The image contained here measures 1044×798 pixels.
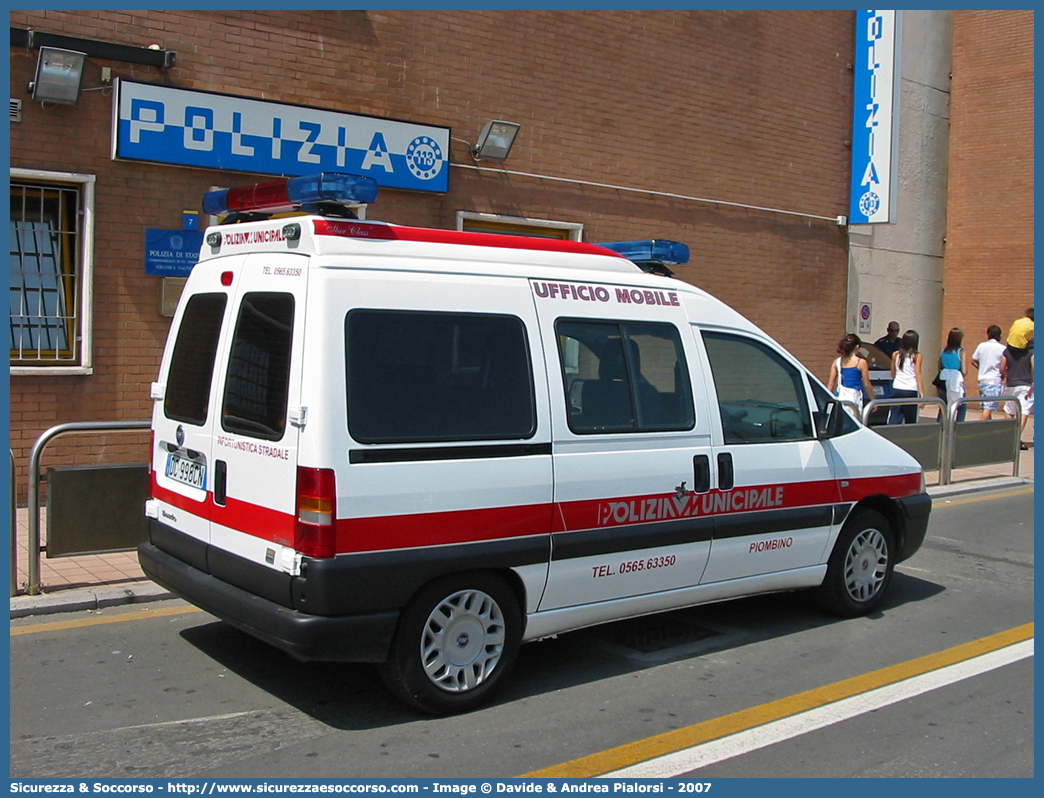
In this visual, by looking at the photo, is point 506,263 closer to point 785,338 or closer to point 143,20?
point 143,20

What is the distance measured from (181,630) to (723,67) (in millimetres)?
10935

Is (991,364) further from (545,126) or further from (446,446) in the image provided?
(446,446)

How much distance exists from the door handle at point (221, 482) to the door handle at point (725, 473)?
8.45 ft

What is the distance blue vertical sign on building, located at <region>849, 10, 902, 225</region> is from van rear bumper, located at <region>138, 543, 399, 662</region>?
12869 millimetres

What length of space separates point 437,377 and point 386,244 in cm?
65

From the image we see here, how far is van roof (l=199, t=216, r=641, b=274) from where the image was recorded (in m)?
4.62

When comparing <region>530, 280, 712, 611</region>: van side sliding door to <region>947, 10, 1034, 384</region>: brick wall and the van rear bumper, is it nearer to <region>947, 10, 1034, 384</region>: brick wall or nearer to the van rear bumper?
the van rear bumper

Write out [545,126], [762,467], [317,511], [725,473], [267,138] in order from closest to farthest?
[317,511] → [725,473] → [762,467] → [267,138] → [545,126]

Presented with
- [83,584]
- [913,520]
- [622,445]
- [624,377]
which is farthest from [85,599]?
[913,520]

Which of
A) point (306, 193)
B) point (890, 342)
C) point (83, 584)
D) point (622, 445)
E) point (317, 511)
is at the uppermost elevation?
point (306, 193)

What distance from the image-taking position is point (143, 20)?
375 inches

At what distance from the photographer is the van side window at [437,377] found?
4.50 metres

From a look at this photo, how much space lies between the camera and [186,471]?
207 inches

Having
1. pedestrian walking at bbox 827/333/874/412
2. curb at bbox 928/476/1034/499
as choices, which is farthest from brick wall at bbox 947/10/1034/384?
pedestrian walking at bbox 827/333/874/412
